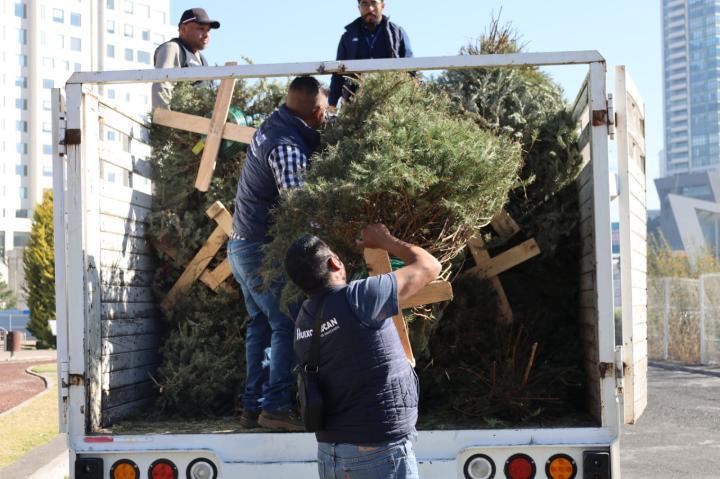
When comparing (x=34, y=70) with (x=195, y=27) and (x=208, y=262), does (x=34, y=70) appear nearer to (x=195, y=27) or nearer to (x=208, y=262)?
(x=195, y=27)

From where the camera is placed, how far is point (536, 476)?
3773 millimetres

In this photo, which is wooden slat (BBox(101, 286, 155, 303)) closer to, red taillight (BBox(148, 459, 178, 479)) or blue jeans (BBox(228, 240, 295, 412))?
blue jeans (BBox(228, 240, 295, 412))

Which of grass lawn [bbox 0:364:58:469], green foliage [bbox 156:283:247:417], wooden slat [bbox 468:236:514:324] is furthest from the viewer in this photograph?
grass lawn [bbox 0:364:58:469]

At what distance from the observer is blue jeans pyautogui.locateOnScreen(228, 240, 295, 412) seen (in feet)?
14.8

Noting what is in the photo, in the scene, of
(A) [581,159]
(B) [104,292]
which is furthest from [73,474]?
(A) [581,159]

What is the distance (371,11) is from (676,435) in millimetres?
5877

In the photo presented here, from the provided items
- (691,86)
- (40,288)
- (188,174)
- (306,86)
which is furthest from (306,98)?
(691,86)

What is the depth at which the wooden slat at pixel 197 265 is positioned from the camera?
531cm

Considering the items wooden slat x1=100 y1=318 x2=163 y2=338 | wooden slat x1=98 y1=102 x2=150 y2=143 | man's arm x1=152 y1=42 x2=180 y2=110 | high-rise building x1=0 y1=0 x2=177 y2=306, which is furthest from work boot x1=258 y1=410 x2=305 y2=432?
high-rise building x1=0 y1=0 x2=177 y2=306

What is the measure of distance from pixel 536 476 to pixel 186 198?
8.95ft

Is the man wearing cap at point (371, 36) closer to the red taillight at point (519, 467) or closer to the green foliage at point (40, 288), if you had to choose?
the red taillight at point (519, 467)

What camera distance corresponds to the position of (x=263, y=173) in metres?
4.57

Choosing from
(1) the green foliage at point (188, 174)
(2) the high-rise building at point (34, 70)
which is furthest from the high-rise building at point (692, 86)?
(1) the green foliage at point (188, 174)

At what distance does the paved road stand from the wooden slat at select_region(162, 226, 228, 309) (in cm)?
403
